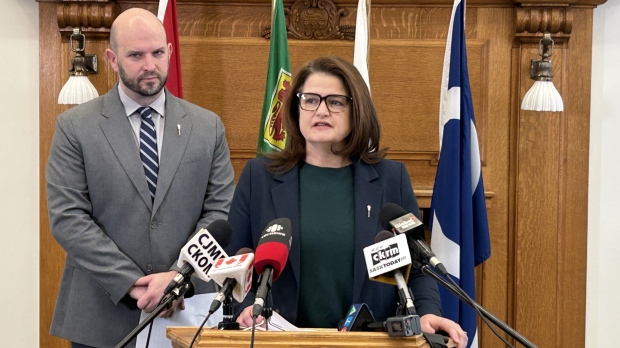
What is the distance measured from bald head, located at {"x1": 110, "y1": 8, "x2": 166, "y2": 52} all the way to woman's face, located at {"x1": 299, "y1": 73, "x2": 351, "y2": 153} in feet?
2.68

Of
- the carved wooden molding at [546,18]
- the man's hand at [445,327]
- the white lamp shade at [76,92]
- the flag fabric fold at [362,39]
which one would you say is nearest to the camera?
the man's hand at [445,327]

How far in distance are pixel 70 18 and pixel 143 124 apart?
163 cm

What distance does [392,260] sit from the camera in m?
2.04

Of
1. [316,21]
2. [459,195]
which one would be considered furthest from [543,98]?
[316,21]

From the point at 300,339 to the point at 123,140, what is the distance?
154cm

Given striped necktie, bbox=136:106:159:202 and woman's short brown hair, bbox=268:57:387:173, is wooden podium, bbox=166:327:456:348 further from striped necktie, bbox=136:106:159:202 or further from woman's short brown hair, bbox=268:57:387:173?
striped necktie, bbox=136:106:159:202

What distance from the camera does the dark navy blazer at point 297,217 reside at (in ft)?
8.51

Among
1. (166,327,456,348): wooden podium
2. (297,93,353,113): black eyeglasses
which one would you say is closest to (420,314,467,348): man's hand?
(166,327,456,348): wooden podium

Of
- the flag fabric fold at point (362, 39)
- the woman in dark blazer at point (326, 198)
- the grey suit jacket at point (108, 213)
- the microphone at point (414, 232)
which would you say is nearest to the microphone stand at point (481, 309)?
the microphone at point (414, 232)

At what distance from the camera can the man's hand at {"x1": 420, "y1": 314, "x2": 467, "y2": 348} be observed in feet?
7.77

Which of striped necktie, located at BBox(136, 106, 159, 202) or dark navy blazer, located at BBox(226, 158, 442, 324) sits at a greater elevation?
striped necktie, located at BBox(136, 106, 159, 202)

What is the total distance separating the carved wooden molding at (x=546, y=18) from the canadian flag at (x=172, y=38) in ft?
5.79

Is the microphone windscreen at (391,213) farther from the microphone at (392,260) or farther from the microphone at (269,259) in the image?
the microphone at (269,259)

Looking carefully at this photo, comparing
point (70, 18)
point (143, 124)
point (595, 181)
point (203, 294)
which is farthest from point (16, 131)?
point (595, 181)
